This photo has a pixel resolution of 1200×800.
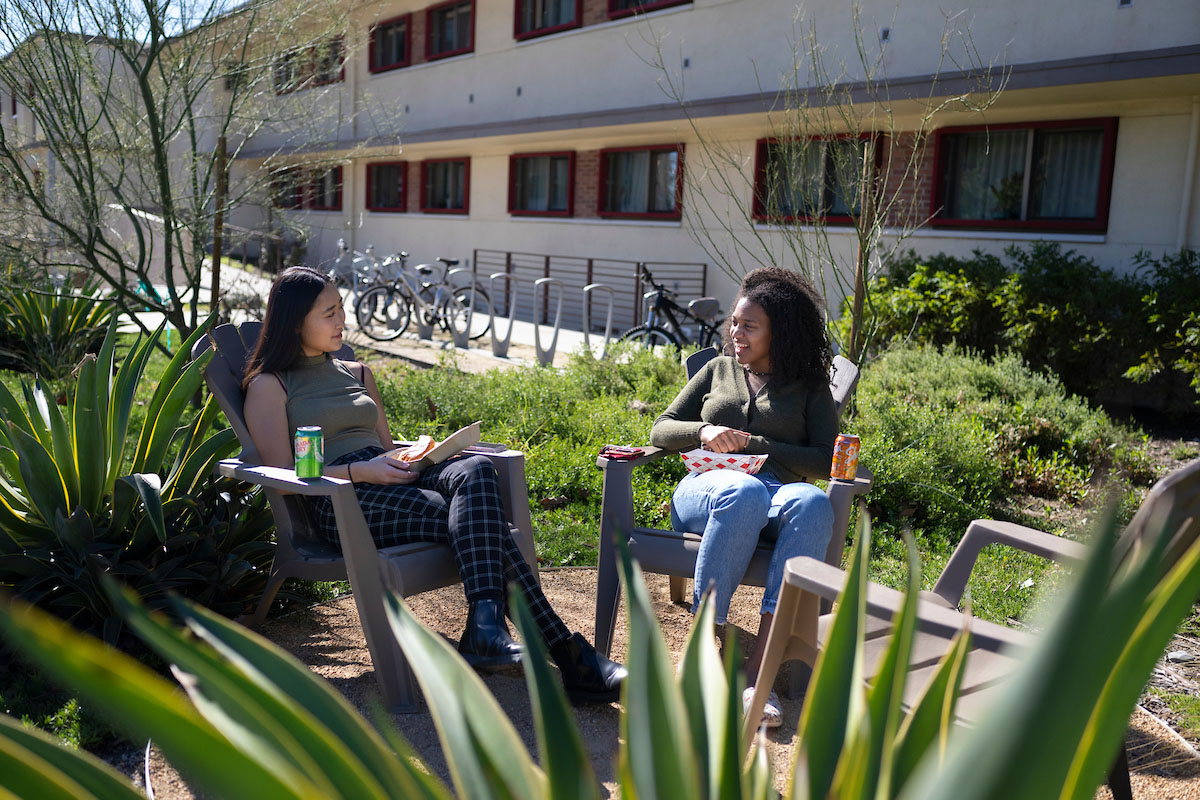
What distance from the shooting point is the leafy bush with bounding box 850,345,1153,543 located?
548 cm

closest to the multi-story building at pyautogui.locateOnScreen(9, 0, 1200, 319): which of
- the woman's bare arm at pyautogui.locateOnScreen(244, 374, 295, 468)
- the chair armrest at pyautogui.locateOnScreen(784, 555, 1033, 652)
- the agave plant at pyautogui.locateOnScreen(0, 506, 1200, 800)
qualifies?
the woman's bare arm at pyautogui.locateOnScreen(244, 374, 295, 468)

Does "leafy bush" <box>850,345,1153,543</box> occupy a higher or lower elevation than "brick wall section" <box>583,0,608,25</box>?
lower

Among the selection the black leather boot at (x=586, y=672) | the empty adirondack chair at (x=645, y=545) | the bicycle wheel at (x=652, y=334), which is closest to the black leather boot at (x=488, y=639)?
the black leather boot at (x=586, y=672)

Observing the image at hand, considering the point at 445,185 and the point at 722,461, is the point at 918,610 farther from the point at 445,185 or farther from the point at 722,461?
the point at 445,185

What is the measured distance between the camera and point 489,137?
16969 mm

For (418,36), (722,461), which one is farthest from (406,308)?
(722,461)

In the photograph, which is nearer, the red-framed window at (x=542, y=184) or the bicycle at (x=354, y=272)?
the bicycle at (x=354, y=272)

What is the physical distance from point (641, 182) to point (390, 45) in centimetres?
871

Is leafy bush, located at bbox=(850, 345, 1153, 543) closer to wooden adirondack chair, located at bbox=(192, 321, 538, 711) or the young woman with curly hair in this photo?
the young woman with curly hair

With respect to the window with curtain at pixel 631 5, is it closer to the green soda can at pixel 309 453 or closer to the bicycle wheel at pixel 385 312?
the bicycle wheel at pixel 385 312

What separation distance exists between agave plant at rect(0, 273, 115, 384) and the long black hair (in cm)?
559

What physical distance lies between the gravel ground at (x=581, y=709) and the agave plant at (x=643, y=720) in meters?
1.49

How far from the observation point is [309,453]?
3.23 meters

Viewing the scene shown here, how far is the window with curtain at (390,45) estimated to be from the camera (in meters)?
20.8
